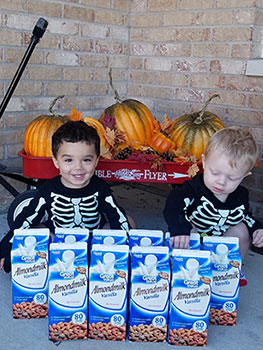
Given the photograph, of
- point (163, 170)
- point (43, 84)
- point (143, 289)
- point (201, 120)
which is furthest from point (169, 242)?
point (43, 84)

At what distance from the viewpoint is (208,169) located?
218 centimetres

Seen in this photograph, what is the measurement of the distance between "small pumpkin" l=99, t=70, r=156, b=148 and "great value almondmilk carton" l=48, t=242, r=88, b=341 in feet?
3.63

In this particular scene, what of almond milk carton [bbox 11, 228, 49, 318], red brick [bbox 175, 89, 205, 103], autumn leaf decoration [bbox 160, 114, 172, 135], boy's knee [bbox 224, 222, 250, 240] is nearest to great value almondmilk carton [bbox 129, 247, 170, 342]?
almond milk carton [bbox 11, 228, 49, 318]

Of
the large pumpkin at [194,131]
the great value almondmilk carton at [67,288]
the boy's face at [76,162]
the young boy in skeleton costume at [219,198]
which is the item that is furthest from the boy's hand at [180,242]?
the large pumpkin at [194,131]

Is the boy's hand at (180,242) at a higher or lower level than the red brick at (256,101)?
lower

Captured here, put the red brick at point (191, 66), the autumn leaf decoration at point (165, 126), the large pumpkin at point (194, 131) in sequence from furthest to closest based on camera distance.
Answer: the red brick at point (191, 66) < the autumn leaf decoration at point (165, 126) < the large pumpkin at point (194, 131)

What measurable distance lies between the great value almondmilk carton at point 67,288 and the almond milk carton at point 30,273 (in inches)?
6.5

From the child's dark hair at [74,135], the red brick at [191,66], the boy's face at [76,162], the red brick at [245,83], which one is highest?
the red brick at [191,66]

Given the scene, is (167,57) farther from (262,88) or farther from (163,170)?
Answer: (163,170)

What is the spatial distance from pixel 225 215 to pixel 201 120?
746 millimetres

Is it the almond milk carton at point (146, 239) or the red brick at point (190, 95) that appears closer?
the almond milk carton at point (146, 239)

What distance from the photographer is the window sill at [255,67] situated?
306cm

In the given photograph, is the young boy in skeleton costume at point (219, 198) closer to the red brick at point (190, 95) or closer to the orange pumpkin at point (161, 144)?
the orange pumpkin at point (161, 144)

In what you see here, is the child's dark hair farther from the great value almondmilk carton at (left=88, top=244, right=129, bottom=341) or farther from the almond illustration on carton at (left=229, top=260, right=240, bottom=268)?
the almond illustration on carton at (left=229, top=260, right=240, bottom=268)
